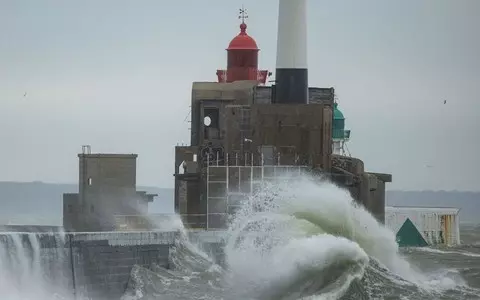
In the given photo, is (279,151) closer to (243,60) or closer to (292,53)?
(292,53)

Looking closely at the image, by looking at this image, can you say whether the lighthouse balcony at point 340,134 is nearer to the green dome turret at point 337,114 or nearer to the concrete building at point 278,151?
the green dome turret at point 337,114

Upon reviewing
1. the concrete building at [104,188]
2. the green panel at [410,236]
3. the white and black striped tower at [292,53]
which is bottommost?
the green panel at [410,236]

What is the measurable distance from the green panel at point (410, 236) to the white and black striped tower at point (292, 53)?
12.2 m

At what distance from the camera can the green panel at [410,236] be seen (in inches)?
2270

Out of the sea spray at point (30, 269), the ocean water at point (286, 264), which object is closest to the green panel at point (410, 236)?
the ocean water at point (286, 264)

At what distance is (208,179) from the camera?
41.7m

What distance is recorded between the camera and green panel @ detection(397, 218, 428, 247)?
57662 mm

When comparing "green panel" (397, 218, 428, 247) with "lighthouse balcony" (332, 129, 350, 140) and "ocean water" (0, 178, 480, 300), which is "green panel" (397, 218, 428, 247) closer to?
"lighthouse balcony" (332, 129, 350, 140)

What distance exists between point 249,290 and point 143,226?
4462 millimetres

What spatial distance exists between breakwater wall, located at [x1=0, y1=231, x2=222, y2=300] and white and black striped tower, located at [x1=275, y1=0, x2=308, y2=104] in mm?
10604

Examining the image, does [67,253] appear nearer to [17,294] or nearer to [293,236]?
[17,294]

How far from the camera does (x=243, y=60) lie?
53.9 meters

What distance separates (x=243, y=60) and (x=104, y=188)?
11.1m

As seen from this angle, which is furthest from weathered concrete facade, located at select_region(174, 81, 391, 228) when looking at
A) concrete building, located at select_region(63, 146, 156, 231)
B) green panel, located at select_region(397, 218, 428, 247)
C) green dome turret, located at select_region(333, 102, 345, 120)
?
green panel, located at select_region(397, 218, 428, 247)
